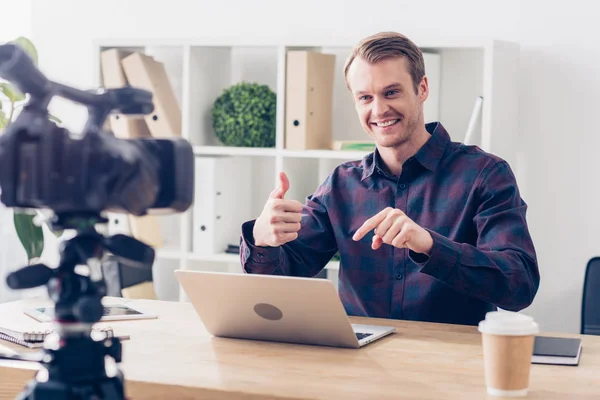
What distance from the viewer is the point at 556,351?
1629mm

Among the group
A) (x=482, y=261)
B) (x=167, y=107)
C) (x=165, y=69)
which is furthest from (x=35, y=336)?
(x=165, y=69)

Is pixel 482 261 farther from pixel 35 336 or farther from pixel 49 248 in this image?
pixel 49 248

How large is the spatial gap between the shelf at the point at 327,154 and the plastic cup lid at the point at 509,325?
5.90ft

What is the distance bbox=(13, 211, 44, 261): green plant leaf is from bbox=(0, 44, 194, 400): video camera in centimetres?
239

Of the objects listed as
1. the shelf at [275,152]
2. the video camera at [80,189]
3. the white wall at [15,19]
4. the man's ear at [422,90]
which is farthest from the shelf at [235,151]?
the video camera at [80,189]

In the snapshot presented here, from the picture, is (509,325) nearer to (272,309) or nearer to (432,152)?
(272,309)

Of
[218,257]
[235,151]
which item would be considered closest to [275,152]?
[235,151]

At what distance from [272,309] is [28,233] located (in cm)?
203

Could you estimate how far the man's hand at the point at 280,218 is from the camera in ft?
6.38

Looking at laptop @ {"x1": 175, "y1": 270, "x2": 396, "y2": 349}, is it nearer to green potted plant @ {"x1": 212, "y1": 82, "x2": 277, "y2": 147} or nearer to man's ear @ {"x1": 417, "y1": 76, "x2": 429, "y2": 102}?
man's ear @ {"x1": 417, "y1": 76, "x2": 429, "y2": 102}

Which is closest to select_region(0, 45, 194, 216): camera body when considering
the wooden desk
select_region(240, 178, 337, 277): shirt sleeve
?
the wooden desk

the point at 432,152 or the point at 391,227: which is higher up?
the point at 432,152

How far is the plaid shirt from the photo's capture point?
1.98 m

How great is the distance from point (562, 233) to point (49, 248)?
7.13ft
